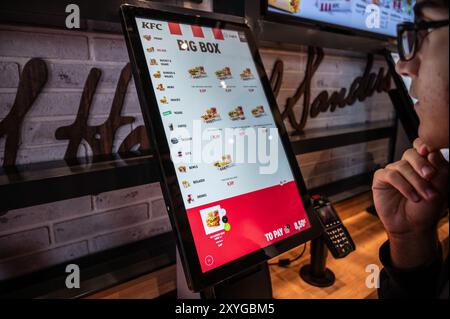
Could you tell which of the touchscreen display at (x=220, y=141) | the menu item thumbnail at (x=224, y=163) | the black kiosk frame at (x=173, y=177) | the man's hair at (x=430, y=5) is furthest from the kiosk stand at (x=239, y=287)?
the man's hair at (x=430, y=5)

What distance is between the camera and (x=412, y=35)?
1.23ft

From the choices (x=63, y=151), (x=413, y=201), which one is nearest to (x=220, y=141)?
(x=413, y=201)

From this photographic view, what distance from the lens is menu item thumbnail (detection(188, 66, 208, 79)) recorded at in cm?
67

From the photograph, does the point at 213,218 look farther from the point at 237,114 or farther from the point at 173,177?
the point at 237,114

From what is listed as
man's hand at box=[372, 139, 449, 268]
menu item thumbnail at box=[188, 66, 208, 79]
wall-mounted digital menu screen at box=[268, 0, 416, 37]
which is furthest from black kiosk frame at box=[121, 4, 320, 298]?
wall-mounted digital menu screen at box=[268, 0, 416, 37]

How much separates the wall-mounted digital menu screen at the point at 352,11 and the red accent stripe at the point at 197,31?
436mm

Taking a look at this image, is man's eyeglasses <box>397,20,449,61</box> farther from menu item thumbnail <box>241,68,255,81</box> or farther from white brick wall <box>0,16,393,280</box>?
white brick wall <box>0,16,393,280</box>

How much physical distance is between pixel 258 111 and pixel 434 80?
1.50ft

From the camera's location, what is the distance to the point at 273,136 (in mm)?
774

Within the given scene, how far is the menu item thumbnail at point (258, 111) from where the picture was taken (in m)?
0.76

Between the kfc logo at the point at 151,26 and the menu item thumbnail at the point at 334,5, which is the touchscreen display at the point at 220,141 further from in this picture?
the menu item thumbnail at the point at 334,5
